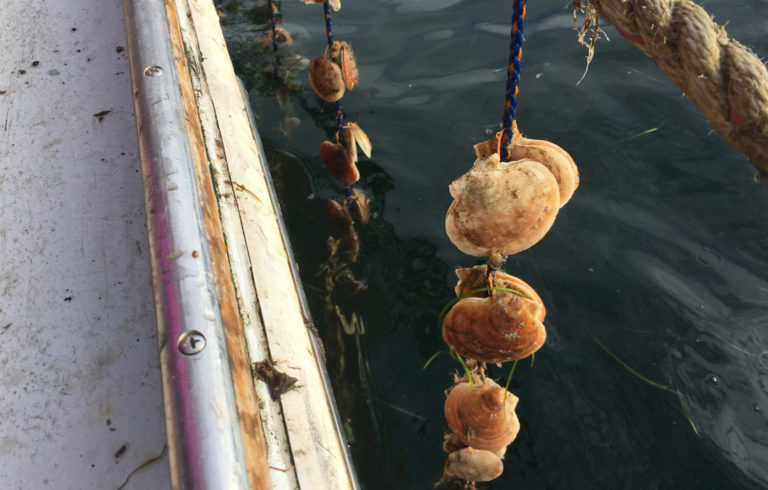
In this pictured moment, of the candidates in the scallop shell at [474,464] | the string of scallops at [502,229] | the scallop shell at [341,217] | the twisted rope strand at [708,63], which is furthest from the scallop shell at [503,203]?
the scallop shell at [341,217]

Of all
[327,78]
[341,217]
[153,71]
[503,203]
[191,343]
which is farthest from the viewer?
[341,217]

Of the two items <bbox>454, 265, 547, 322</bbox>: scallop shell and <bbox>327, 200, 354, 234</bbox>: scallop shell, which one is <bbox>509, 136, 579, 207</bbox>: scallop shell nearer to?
<bbox>454, 265, 547, 322</bbox>: scallop shell

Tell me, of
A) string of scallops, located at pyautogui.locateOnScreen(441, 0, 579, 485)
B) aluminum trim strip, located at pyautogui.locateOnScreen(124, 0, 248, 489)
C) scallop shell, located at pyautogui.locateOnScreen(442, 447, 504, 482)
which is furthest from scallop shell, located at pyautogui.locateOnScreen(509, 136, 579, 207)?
scallop shell, located at pyautogui.locateOnScreen(442, 447, 504, 482)

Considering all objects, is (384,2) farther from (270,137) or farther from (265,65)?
(270,137)

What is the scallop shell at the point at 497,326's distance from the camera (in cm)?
125

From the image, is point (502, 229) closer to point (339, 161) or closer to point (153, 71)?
point (153, 71)

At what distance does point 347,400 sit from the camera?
222cm

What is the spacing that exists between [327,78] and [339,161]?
33cm

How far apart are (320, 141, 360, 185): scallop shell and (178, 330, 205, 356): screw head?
1388mm

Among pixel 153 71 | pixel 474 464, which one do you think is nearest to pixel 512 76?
pixel 153 71

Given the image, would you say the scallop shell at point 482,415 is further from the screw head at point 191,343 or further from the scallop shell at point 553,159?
the screw head at point 191,343

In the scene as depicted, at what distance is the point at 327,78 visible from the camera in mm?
2232

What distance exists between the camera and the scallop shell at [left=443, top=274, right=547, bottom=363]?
1253 millimetres

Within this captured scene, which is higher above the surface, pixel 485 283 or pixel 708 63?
pixel 708 63
